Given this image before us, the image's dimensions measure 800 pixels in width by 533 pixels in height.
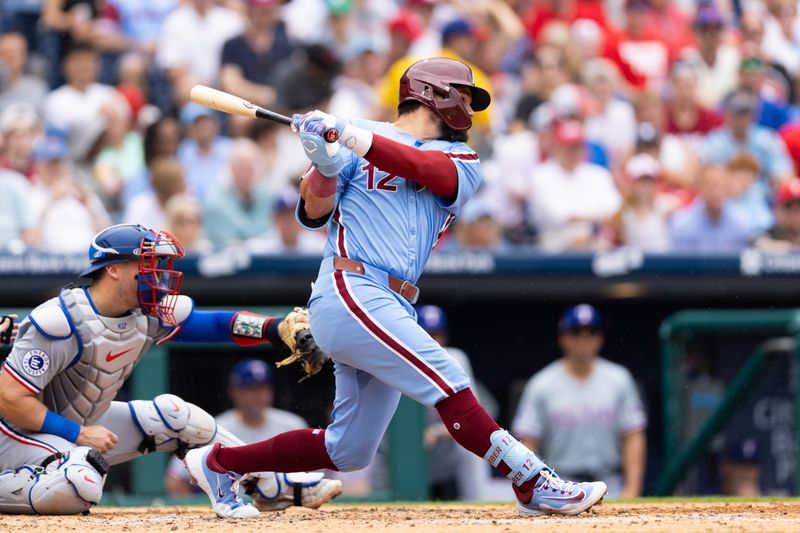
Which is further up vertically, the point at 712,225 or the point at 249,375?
the point at 712,225

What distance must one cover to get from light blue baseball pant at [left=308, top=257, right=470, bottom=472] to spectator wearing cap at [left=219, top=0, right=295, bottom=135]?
5755mm

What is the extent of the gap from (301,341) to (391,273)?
0.60 meters

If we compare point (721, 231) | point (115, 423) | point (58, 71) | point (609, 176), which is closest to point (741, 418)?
point (721, 231)

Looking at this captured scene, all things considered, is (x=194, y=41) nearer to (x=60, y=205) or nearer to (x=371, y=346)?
(x=60, y=205)

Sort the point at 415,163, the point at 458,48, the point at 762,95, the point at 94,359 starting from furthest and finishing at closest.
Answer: the point at 762,95
the point at 458,48
the point at 94,359
the point at 415,163

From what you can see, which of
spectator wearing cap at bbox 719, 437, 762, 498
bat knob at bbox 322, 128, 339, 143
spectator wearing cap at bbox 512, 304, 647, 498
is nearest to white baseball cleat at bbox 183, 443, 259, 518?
bat knob at bbox 322, 128, 339, 143

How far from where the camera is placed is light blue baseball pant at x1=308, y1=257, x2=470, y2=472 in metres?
4.64

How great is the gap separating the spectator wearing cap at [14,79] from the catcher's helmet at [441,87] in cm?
584

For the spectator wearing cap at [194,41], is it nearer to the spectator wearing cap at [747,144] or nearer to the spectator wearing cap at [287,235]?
the spectator wearing cap at [287,235]

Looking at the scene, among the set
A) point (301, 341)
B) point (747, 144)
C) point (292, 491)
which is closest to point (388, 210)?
point (301, 341)

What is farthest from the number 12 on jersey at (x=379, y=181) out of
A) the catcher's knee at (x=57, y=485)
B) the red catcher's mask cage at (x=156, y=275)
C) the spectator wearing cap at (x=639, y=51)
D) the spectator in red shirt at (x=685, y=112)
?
the spectator wearing cap at (x=639, y=51)

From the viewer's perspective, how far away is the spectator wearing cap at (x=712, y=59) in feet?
38.4

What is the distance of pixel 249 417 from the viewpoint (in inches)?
290

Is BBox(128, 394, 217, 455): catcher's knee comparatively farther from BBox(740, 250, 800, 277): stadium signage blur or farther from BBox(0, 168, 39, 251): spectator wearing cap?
BBox(740, 250, 800, 277): stadium signage blur
